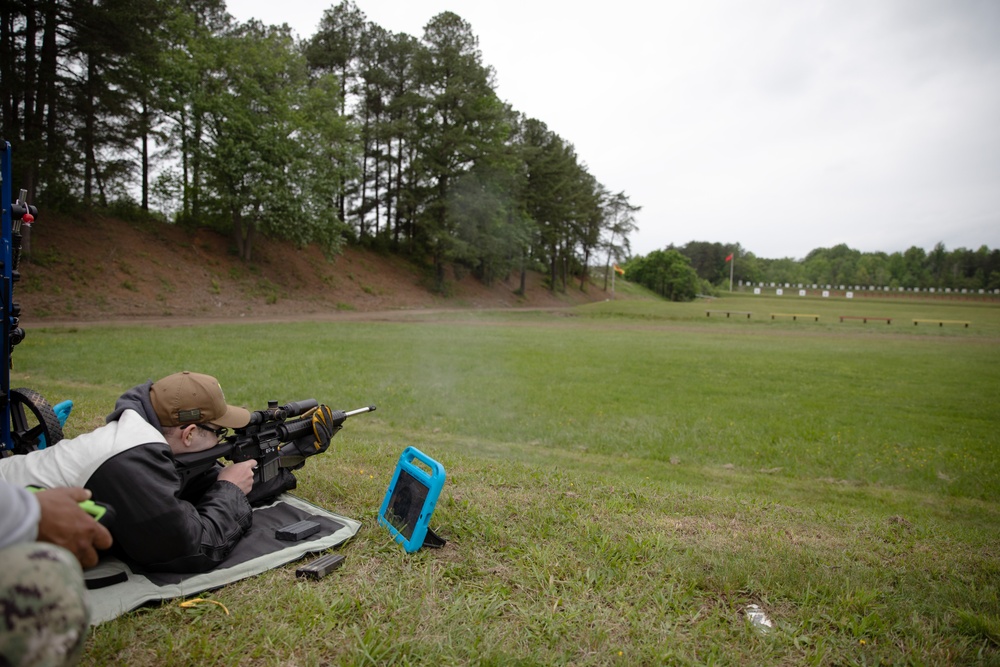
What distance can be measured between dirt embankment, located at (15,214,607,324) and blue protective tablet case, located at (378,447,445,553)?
2061 centimetres

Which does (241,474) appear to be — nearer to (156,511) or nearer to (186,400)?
(186,400)

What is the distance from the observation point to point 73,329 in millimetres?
16578

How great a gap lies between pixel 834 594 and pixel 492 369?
11466 millimetres

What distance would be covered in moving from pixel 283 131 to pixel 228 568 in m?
30.0

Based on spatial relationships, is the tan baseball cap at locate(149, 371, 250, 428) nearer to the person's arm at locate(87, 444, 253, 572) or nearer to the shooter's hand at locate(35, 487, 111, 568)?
the person's arm at locate(87, 444, 253, 572)

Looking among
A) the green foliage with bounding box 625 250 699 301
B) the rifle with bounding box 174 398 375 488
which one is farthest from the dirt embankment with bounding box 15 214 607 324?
the green foliage with bounding box 625 250 699 301

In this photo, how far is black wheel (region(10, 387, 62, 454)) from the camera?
4.14 m

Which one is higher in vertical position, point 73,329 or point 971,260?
point 971,260

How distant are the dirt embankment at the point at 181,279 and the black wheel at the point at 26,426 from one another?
59.3 ft

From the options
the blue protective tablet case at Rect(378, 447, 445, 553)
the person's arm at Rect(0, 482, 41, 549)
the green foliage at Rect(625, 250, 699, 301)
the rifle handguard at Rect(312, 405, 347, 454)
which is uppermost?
the green foliage at Rect(625, 250, 699, 301)

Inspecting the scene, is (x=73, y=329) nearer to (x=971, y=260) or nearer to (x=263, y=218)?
(x=263, y=218)

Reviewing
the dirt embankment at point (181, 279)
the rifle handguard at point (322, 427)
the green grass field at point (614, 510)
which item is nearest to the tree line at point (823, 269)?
the dirt embankment at point (181, 279)

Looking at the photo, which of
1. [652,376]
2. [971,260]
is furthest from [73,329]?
[971,260]

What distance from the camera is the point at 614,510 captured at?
4184 mm
